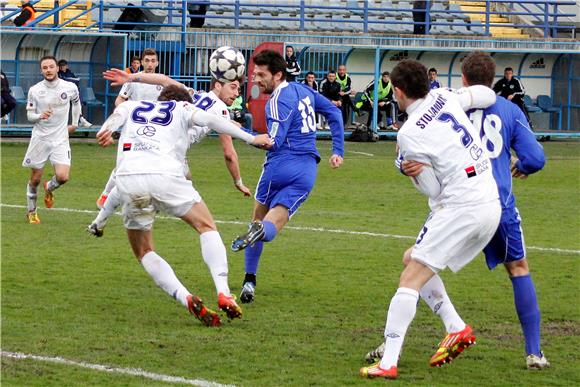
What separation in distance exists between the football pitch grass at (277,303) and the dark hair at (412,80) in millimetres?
1852

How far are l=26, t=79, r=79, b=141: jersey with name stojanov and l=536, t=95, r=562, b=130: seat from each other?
22.9 meters

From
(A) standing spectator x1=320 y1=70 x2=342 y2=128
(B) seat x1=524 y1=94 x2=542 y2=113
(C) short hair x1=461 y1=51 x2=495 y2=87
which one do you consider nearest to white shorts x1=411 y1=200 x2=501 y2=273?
(C) short hair x1=461 y1=51 x2=495 y2=87

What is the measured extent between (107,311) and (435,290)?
9.90 ft

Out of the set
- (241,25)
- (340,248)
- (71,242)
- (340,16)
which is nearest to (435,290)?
(340,248)

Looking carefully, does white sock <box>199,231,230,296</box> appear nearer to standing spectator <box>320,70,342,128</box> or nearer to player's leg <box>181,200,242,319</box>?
player's leg <box>181,200,242,319</box>

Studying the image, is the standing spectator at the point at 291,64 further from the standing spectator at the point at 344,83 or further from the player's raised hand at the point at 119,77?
the player's raised hand at the point at 119,77

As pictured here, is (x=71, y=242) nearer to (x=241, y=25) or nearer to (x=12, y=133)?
(x=12, y=133)

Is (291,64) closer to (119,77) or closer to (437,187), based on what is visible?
(119,77)

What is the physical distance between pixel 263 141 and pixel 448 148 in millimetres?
2398

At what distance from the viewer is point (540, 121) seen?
36719mm

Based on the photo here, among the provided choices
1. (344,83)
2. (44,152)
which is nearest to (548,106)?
(344,83)

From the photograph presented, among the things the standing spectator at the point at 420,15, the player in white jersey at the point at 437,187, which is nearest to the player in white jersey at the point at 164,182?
the player in white jersey at the point at 437,187

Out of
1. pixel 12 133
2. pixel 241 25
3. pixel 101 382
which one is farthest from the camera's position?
pixel 241 25

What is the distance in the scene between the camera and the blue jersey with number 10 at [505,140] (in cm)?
796
